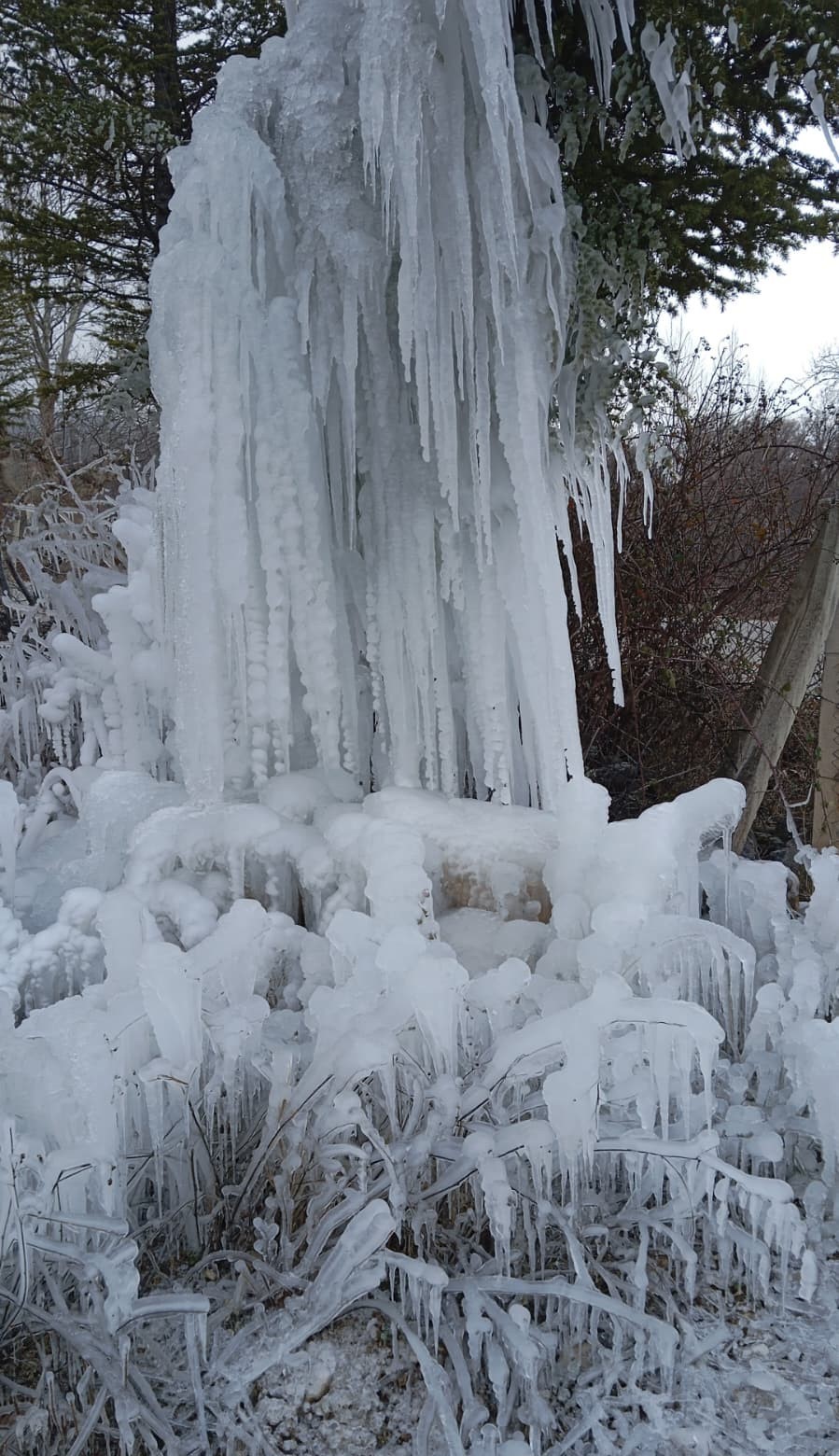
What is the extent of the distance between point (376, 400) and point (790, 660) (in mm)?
2062

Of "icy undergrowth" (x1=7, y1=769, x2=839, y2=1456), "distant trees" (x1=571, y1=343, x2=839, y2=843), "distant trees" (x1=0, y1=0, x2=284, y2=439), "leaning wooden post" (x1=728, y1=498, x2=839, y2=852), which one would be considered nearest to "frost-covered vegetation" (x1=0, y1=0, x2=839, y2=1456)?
"icy undergrowth" (x1=7, y1=769, x2=839, y2=1456)

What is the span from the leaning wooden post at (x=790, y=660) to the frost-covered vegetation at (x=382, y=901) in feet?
3.57

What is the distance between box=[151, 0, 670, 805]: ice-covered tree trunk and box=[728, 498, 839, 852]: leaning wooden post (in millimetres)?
1085

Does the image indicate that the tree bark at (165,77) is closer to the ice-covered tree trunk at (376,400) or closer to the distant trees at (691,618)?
the distant trees at (691,618)

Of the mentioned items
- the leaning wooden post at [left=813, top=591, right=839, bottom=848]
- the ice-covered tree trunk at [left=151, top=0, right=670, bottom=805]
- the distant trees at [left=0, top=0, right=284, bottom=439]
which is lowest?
the leaning wooden post at [left=813, top=591, right=839, bottom=848]

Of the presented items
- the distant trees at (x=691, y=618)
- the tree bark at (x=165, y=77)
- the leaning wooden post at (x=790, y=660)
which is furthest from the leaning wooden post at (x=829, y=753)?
the tree bark at (x=165, y=77)

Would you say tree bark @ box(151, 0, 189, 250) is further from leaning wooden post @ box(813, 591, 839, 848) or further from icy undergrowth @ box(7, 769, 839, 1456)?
icy undergrowth @ box(7, 769, 839, 1456)

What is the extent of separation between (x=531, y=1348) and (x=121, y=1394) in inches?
24.7

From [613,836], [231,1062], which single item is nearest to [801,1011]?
[613,836]

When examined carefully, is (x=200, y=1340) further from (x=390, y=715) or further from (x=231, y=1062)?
(x=390, y=715)

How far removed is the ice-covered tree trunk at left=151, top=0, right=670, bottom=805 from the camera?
8.21 feet

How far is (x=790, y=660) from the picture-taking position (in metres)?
3.86

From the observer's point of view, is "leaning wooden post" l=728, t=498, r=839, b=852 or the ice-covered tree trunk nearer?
the ice-covered tree trunk

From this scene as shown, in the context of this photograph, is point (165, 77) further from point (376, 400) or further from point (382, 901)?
point (382, 901)
